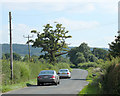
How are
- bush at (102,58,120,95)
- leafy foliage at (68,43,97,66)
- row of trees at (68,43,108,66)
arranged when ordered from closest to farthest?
bush at (102,58,120,95), row of trees at (68,43,108,66), leafy foliage at (68,43,97,66)

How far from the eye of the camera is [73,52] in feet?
600

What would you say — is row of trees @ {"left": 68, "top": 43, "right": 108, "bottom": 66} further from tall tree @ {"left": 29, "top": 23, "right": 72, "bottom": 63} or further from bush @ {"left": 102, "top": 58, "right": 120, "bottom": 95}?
bush @ {"left": 102, "top": 58, "right": 120, "bottom": 95}

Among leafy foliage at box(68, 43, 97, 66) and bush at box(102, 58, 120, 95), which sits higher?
leafy foliage at box(68, 43, 97, 66)

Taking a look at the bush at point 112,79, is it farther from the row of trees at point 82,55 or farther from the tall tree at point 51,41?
the row of trees at point 82,55

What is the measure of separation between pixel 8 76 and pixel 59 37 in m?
55.1

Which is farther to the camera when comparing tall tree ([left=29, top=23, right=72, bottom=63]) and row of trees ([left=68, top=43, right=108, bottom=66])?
row of trees ([left=68, top=43, right=108, bottom=66])

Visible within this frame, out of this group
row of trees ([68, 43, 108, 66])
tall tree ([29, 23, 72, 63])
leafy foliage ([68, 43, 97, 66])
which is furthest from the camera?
leafy foliage ([68, 43, 97, 66])

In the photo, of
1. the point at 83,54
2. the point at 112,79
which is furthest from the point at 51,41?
the point at 83,54

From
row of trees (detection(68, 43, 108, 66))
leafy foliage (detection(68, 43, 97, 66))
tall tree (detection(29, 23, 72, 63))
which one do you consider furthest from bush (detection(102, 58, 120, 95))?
leafy foliage (detection(68, 43, 97, 66))

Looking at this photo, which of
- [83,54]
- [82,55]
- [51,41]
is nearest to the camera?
[51,41]

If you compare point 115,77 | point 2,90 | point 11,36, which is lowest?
point 2,90

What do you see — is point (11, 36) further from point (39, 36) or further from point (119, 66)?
point (39, 36)

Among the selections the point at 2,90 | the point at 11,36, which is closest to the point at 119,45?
the point at 11,36

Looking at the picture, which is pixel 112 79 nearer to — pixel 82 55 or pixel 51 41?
pixel 51 41
